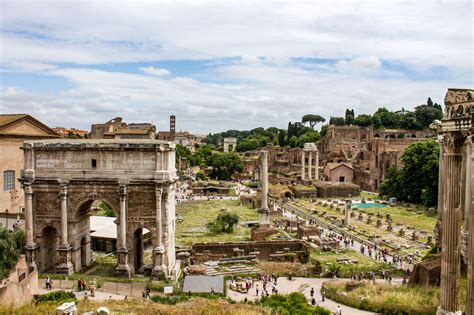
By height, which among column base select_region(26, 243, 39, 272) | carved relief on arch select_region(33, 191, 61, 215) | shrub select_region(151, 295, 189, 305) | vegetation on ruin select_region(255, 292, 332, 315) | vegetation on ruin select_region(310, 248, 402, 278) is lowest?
vegetation on ruin select_region(310, 248, 402, 278)

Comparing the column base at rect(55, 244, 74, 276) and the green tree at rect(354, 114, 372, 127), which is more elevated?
the green tree at rect(354, 114, 372, 127)

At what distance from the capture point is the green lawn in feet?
122

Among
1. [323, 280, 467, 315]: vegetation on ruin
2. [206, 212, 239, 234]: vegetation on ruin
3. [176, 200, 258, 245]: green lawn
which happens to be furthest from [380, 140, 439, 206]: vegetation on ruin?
[323, 280, 467, 315]: vegetation on ruin

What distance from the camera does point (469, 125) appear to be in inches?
399

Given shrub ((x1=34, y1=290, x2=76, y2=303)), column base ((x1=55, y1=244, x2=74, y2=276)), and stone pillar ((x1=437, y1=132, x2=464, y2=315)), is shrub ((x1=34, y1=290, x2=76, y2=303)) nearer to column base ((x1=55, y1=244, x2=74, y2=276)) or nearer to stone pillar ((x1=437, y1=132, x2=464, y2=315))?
column base ((x1=55, y1=244, x2=74, y2=276))

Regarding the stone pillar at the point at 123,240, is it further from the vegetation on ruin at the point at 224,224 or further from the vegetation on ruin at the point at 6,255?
the vegetation on ruin at the point at 224,224

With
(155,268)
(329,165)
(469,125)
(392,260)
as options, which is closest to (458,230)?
(469,125)

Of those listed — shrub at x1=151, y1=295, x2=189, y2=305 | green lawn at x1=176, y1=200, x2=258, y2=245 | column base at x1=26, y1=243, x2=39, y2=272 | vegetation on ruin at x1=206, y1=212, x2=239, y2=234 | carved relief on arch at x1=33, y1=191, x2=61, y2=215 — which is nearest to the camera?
shrub at x1=151, y1=295, x2=189, y2=305

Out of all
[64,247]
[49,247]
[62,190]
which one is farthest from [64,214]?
[49,247]

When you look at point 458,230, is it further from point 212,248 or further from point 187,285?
point 212,248

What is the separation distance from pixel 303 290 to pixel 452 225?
45.8ft

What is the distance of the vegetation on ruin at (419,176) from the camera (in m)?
51.5

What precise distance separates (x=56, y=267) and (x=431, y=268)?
1955 cm

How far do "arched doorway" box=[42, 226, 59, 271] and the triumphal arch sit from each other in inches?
6.1
